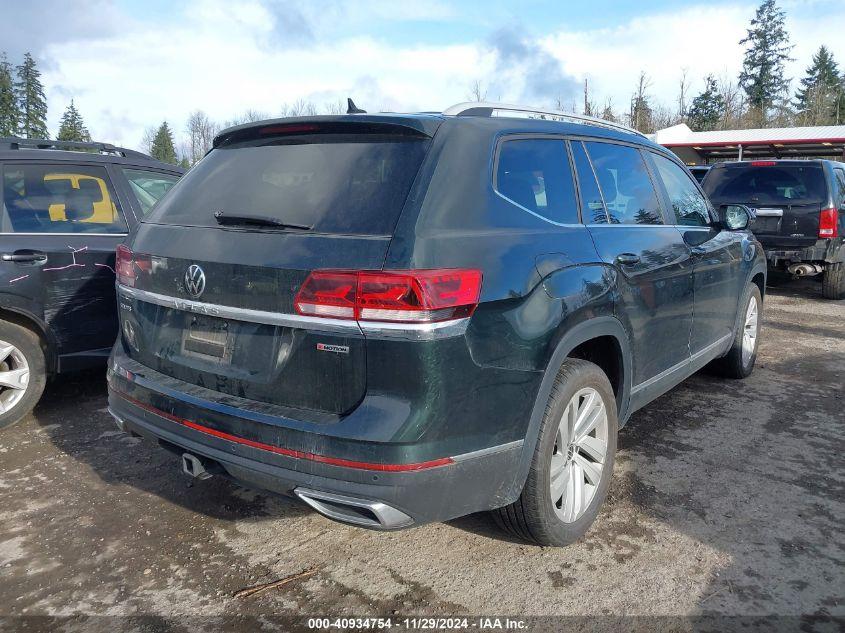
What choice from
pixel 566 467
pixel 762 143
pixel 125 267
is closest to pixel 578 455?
pixel 566 467

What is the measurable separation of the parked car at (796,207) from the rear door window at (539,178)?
699cm

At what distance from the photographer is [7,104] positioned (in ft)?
193

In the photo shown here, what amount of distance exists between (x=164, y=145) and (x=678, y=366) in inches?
3072

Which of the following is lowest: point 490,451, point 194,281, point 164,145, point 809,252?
point 490,451

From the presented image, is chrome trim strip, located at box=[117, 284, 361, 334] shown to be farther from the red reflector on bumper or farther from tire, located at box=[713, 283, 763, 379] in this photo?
tire, located at box=[713, 283, 763, 379]

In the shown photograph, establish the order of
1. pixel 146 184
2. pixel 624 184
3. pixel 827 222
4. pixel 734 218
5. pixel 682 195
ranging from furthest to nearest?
1. pixel 827 222
2. pixel 146 184
3. pixel 734 218
4. pixel 682 195
5. pixel 624 184

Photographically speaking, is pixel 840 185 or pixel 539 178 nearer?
pixel 539 178

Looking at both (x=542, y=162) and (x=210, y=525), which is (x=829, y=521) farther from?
(x=210, y=525)

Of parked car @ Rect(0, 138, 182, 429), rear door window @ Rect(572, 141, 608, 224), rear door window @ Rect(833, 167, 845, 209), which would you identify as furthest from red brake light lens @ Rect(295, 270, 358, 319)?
rear door window @ Rect(833, 167, 845, 209)

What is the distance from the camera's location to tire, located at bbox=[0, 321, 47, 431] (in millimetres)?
4211

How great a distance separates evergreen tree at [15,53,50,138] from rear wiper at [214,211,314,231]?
68.4 metres

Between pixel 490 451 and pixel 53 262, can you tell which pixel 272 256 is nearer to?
pixel 490 451

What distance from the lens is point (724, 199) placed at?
919 cm

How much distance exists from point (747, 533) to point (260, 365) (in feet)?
7.56
